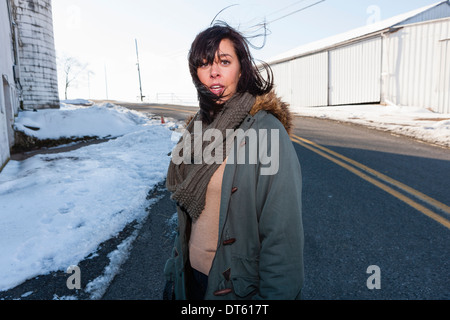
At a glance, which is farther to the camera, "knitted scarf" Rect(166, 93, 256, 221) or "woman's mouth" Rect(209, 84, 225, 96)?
"woman's mouth" Rect(209, 84, 225, 96)

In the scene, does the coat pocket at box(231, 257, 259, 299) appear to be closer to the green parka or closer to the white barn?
the green parka

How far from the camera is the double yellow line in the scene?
4.09 meters

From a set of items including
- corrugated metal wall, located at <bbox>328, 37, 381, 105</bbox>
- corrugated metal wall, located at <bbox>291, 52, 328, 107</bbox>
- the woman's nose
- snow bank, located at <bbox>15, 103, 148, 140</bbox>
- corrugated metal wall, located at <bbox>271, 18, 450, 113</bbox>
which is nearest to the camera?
the woman's nose

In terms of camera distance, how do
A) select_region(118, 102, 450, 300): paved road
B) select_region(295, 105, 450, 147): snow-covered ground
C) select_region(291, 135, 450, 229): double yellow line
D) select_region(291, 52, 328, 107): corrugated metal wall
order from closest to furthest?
select_region(118, 102, 450, 300): paved road → select_region(291, 135, 450, 229): double yellow line → select_region(295, 105, 450, 147): snow-covered ground → select_region(291, 52, 328, 107): corrugated metal wall

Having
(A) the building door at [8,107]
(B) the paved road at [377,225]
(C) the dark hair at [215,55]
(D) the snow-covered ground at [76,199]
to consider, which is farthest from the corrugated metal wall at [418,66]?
(A) the building door at [8,107]

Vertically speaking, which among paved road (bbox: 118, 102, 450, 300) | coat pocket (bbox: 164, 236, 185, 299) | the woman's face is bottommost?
paved road (bbox: 118, 102, 450, 300)

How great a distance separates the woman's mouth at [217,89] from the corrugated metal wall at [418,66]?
17.7m

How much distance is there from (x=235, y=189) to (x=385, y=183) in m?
4.65

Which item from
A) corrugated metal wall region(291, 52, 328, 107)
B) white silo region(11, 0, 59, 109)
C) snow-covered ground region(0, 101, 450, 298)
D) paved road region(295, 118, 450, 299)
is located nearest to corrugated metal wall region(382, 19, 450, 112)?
corrugated metal wall region(291, 52, 328, 107)

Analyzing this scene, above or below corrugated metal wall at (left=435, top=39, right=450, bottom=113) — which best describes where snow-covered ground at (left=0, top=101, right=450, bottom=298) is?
below

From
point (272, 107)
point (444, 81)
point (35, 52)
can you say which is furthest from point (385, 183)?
point (35, 52)

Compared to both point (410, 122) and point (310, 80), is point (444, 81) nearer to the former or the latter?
point (410, 122)

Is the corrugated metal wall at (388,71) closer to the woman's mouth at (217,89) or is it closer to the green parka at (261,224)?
the woman's mouth at (217,89)
